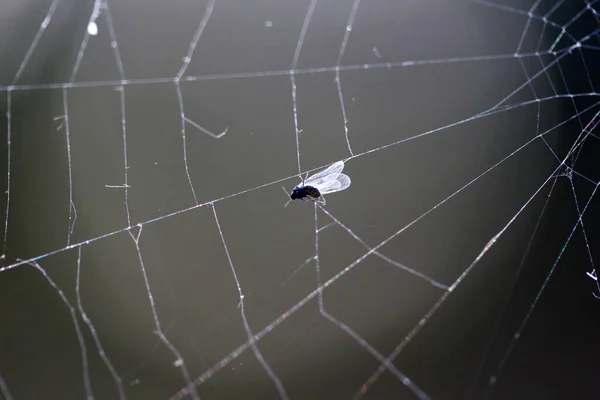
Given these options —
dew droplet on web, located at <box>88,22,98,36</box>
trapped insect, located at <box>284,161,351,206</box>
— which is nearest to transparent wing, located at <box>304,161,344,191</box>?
trapped insect, located at <box>284,161,351,206</box>

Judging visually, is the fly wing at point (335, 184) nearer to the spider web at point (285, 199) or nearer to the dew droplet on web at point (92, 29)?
the spider web at point (285, 199)

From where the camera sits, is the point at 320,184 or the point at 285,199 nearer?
the point at 320,184

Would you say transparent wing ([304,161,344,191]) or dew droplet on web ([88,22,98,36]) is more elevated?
dew droplet on web ([88,22,98,36])

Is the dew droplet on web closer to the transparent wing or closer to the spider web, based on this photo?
the spider web

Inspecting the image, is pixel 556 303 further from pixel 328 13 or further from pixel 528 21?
pixel 328 13

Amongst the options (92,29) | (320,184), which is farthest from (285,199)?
(92,29)

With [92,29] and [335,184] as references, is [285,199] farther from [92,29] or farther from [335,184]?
[92,29]

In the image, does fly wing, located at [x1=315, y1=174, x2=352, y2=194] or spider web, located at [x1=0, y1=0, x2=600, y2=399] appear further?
spider web, located at [x1=0, y1=0, x2=600, y2=399]
